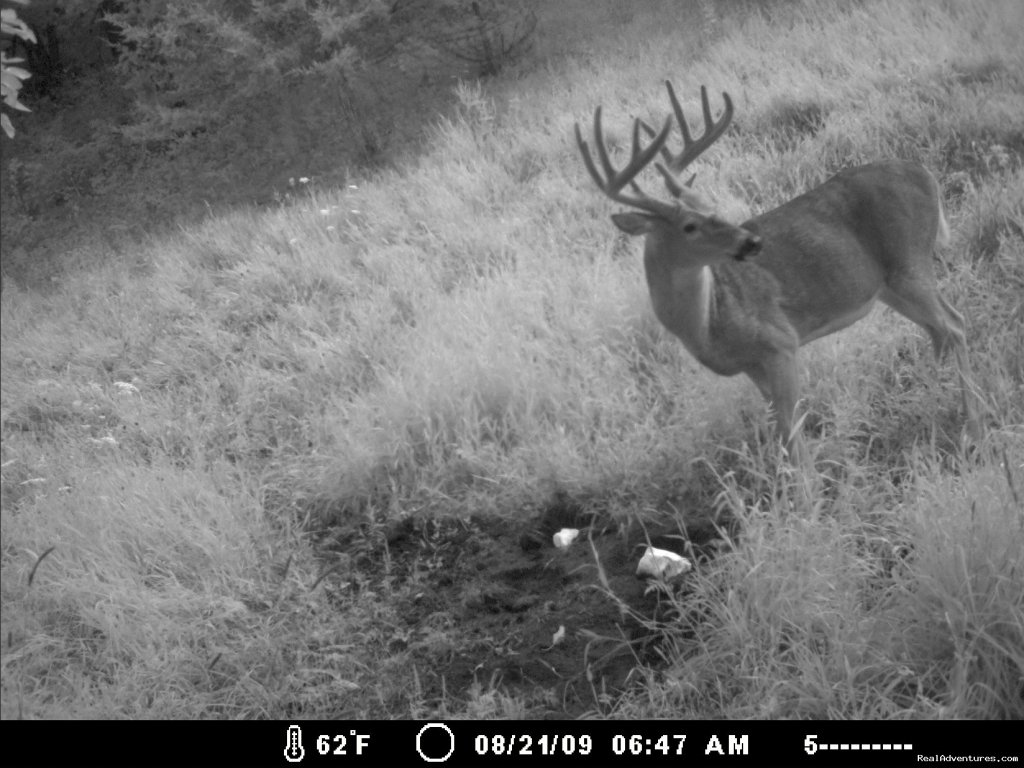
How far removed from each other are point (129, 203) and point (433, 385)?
65.7 inches

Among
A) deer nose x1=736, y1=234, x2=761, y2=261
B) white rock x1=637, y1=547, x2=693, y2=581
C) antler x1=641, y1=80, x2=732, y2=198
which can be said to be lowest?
white rock x1=637, y1=547, x2=693, y2=581

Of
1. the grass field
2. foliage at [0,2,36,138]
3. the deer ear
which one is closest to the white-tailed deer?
the deer ear

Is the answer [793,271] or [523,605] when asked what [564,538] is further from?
[793,271]

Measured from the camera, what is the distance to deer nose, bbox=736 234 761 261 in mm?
3523

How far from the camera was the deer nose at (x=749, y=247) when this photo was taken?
352 centimetres

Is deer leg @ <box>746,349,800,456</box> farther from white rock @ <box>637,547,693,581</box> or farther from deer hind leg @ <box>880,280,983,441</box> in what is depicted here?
white rock @ <box>637,547,693,581</box>
